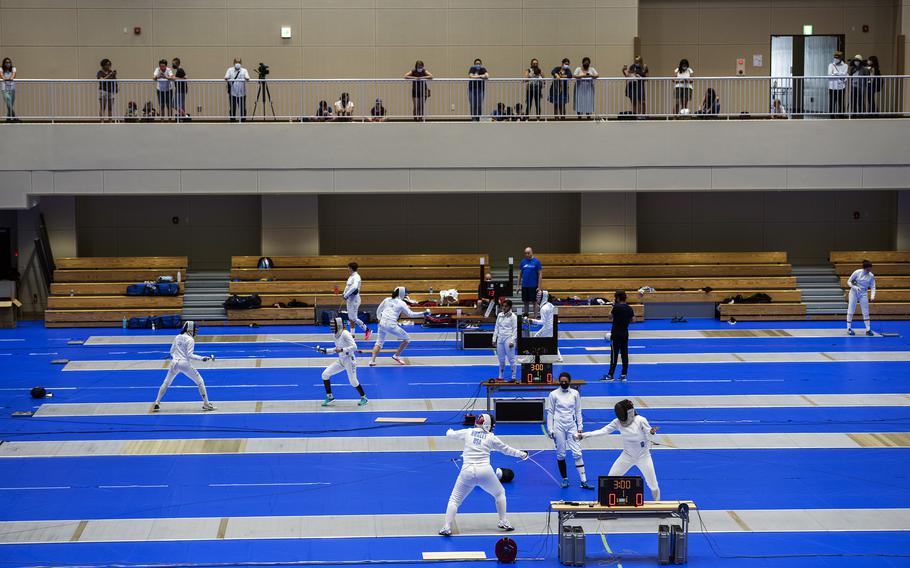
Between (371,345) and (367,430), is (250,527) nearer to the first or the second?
(367,430)

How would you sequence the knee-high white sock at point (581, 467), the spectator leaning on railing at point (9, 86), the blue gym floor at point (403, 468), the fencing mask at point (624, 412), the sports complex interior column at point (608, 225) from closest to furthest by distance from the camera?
the blue gym floor at point (403, 468), the fencing mask at point (624, 412), the knee-high white sock at point (581, 467), the spectator leaning on railing at point (9, 86), the sports complex interior column at point (608, 225)

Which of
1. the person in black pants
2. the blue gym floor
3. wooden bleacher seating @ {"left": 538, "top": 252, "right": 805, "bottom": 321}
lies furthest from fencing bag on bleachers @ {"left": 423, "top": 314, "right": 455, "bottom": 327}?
the person in black pants

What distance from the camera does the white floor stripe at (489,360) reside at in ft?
78.6

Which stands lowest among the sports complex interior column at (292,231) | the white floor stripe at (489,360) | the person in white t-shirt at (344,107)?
the white floor stripe at (489,360)

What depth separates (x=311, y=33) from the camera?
33.2 meters

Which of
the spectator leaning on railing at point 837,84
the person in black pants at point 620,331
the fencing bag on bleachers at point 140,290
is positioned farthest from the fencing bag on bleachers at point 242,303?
the spectator leaning on railing at point 837,84

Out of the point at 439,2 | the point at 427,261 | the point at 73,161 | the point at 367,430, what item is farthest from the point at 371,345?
the point at 439,2

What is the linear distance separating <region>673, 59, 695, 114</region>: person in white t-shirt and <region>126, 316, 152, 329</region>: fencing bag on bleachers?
15.4 metres

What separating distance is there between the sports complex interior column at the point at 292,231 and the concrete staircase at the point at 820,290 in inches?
544

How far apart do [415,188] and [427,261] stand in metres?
2.30

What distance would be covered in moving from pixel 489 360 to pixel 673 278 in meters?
8.75

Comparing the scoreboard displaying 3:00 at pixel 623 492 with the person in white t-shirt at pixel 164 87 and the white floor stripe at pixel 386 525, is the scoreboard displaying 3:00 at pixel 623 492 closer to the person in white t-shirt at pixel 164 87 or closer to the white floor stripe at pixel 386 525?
the white floor stripe at pixel 386 525

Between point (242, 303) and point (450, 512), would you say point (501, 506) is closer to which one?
point (450, 512)

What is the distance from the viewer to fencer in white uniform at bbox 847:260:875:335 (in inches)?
1073
